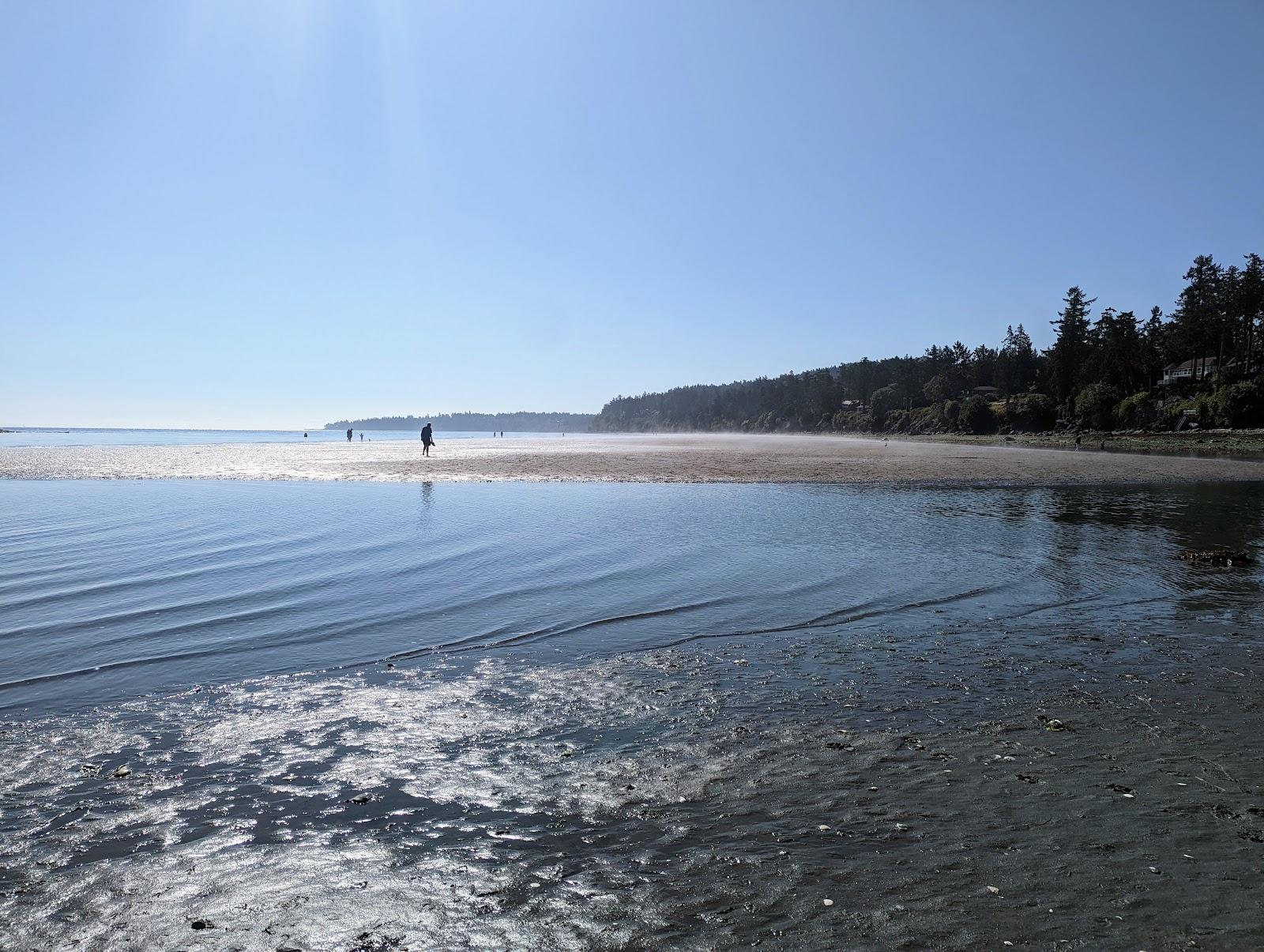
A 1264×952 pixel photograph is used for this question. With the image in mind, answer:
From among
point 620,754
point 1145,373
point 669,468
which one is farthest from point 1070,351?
point 620,754

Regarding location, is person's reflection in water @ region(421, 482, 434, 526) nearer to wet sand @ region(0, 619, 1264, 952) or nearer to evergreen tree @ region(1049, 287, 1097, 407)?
wet sand @ region(0, 619, 1264, 952)

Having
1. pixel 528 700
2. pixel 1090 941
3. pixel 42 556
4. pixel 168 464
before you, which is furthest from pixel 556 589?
pixel 168 464

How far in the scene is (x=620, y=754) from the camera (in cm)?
692

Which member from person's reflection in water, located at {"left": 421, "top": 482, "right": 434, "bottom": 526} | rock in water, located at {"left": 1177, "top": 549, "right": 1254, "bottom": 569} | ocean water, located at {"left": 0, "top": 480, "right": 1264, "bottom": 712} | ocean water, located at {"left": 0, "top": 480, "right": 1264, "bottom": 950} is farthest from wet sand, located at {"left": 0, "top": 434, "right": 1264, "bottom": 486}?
ocean water, located at {"left": 0, "top": 480, "right": 1264, "bottom": 950}

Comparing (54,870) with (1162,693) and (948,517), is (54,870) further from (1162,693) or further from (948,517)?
(948,517)

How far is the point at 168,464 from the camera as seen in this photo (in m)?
58.4

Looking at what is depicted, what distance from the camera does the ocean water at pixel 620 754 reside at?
4.50m

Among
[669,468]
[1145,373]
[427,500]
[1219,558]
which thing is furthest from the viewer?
[1145,373]

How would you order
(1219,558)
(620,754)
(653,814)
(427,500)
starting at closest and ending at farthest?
(653,814)
(620,754)
(1219,558)
(427,500)

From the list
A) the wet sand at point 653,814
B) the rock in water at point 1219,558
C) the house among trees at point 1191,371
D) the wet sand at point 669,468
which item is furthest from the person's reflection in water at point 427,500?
the house among trees at point 1191,371

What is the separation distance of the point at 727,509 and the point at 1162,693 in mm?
20227

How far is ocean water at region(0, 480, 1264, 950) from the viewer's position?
450 cm

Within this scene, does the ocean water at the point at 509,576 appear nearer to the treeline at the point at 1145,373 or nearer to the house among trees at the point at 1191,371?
the treeline at the point at 1145,373

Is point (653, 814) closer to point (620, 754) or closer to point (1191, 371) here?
point (620, 754)
